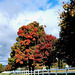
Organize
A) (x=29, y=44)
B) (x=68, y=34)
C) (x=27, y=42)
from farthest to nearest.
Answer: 1. (x=29, y=44)
2. (x=27, y=42)
3. (x=68, y=34)

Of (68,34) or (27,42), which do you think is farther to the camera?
(27,42)

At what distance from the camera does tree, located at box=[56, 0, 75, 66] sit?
1595 cm

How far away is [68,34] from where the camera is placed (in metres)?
17.9

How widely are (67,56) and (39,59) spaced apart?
12.6m

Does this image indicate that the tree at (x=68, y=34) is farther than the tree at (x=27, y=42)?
No

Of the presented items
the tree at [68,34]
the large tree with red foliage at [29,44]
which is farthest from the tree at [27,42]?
the tree at [68,34]

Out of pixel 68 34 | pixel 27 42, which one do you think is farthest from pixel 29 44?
pixel 68 34

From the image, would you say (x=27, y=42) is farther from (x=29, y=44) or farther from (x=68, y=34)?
(x=68, y=34)

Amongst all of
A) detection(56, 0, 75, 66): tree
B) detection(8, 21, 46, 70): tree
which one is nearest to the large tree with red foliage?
detection(8, 21, 46, 70): tree

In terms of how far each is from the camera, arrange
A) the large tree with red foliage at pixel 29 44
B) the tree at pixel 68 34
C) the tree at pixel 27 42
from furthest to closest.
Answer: the tree at pixel 27 42 < the large tree with red foliage at pixel 29 44 < the tree at pixel 68 34

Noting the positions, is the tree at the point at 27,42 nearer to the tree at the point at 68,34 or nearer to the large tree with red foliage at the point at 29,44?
the large tree with red foliage at the point at 29,44

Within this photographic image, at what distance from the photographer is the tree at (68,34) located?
52.3 feet

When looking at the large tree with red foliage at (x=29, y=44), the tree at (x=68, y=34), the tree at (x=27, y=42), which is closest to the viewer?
the tree at (x=68, y=34)

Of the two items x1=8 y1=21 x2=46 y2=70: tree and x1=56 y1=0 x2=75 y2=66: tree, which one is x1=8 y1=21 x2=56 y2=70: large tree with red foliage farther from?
x1=56 y1=0 x2=75 y2=66: tree
